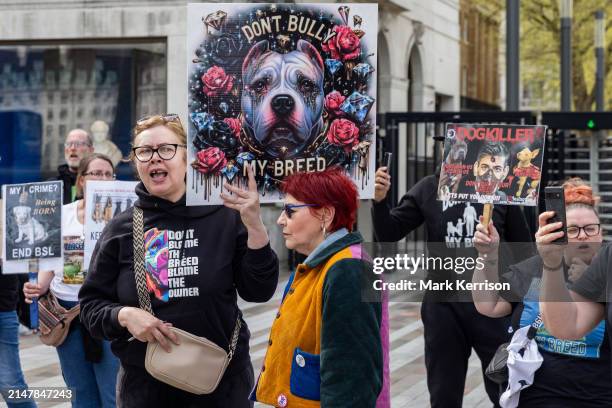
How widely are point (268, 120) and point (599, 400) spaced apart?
172 cm

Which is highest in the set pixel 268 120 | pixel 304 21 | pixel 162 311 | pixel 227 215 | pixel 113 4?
pixel 113 4

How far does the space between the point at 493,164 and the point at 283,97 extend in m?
1.14

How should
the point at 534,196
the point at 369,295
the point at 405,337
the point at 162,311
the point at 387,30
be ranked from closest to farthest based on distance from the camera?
the point at 369,295
the point at 162,311
the point at 534,196
the point at 405,337
the point at 387,30

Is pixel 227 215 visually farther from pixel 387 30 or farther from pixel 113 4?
pixel 387 30

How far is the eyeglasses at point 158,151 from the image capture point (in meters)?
4.73

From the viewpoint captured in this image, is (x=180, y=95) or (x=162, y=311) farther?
(x=180, y=95)

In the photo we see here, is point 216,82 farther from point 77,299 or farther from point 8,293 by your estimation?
point 8,293

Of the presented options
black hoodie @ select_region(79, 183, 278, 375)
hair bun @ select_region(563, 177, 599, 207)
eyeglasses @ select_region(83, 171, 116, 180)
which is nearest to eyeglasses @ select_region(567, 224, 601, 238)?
hair bun @ select_region(563, 177, 599, 207)

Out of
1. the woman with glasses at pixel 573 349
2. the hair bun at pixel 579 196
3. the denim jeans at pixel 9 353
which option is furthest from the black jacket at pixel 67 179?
the hair bun at pixel 579 196

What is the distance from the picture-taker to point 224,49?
4.79 m

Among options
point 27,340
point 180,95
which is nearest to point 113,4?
point 180,95

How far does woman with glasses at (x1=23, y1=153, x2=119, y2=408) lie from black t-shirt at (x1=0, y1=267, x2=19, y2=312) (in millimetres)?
154

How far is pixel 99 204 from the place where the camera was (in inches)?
278

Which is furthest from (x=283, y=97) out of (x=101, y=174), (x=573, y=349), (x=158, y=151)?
(x=101, y=174)
